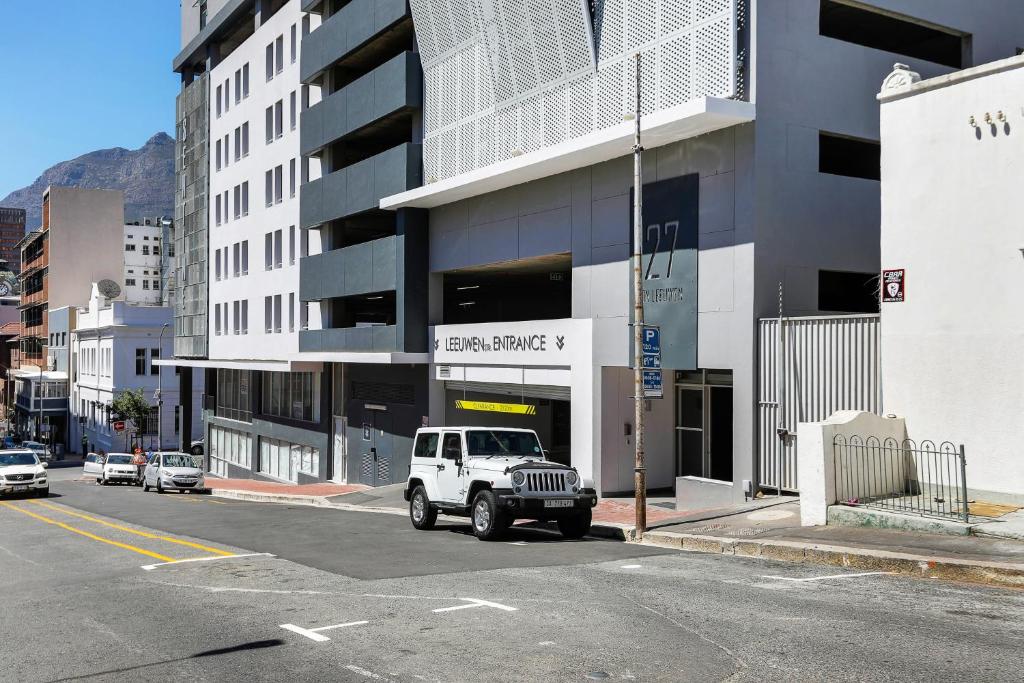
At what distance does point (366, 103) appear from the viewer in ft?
120

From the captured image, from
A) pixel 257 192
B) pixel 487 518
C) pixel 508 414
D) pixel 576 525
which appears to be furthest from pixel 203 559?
pixel 257 192

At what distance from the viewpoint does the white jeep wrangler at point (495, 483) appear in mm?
17141

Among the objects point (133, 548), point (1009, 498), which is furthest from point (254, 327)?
point (1009, 498)

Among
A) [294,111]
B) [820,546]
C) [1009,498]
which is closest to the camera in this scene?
[820,546]

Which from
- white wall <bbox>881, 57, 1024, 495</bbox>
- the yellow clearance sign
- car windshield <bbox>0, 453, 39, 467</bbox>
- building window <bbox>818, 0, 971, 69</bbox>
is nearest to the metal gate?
white wall <bbox>881, 57, 1024, 495</bbox>

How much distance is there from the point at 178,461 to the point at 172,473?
3.79ft

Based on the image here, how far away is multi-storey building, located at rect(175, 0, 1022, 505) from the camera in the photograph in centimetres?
2141

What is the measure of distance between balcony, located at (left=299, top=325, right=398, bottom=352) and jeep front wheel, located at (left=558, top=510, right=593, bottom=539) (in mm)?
17589

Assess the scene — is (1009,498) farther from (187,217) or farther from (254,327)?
(187,217)

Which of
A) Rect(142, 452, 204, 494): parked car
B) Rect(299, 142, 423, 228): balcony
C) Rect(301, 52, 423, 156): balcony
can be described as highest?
Rect(301, 52, 423, 156): balcony

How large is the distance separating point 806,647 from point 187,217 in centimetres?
5689

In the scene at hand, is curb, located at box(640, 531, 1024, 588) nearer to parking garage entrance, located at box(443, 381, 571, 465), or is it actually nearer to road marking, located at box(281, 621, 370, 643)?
road marking, located at box(281, 621, 370, 643)

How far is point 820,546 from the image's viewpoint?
14172 mm

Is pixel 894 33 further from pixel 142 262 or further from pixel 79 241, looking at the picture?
pixel 79 241
